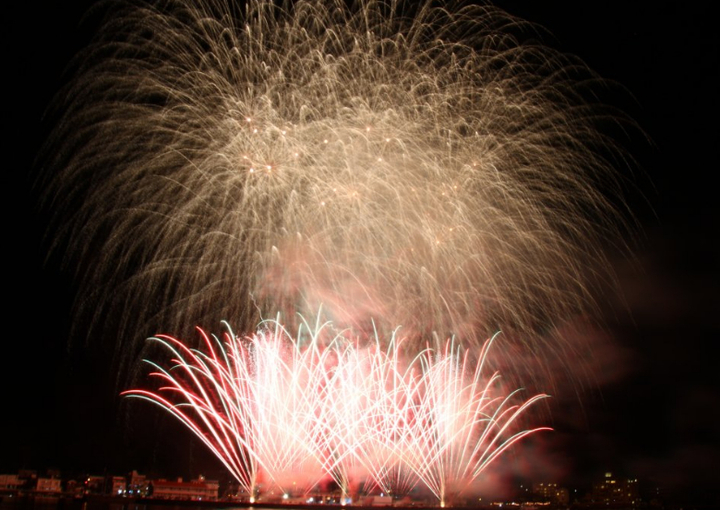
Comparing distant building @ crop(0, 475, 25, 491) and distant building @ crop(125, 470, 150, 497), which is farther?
distant building @ crop(0, 475, 25, 491)

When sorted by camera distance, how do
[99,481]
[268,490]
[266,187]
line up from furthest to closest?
1. [99,481]
2. [268,490]
3. [266,187]

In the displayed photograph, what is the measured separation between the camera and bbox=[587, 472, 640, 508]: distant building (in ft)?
347

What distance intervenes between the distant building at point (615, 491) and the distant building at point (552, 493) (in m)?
5.15

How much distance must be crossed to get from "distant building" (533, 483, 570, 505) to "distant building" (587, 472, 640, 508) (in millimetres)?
5152

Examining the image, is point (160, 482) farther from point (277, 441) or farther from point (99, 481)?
point (277, 441)

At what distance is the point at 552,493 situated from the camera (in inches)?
4171

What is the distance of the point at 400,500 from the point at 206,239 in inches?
1166

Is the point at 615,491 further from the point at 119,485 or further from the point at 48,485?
the point at 48,485

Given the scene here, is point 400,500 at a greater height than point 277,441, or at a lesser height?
lesser

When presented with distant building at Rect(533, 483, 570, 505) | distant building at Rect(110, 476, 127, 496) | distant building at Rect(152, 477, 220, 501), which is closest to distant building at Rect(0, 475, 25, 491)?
distant building at Rect(110, 476, 127, 496)

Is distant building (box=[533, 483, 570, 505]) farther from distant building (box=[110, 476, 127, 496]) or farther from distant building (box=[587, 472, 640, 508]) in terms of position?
distant building (box=[110, 476, 127, 496])

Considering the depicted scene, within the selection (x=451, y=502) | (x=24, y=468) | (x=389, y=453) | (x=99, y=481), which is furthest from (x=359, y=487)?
(x=24, y=468)

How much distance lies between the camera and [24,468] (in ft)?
222

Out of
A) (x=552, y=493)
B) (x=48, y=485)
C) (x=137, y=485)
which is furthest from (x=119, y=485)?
(x=552, y=493)
